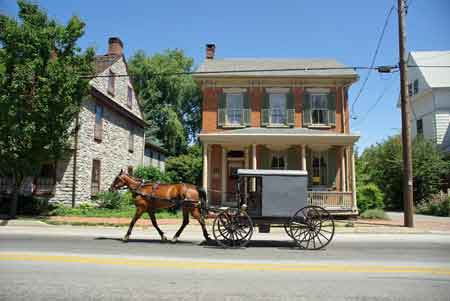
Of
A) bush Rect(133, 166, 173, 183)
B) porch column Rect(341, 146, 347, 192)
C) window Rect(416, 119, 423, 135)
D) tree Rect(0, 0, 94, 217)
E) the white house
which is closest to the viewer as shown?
tree Rect(0, 0, 94, 217)

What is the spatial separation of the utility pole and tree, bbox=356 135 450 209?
9096 mm

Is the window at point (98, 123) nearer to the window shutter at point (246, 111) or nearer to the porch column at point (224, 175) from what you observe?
the porch column at point (224, 175)

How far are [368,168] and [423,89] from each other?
316 inches

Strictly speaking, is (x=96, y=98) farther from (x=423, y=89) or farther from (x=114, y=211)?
(x=423, y=89)

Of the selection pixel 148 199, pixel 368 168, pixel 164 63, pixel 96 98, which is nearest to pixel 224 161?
pixel 96 98

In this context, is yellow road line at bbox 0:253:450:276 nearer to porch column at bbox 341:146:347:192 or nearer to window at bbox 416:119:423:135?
porch column at bbox 341:146:347:192

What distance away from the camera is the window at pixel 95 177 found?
2034 centimetres

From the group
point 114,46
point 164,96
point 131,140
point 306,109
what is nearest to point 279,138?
point 306,109

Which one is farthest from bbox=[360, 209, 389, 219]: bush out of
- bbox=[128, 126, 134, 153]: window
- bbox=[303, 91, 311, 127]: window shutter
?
bbox=[128, 126, 134, 153]: window

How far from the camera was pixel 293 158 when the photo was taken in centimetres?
2064

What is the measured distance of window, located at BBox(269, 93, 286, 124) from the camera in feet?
66.6

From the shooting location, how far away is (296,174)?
9398 millimetres

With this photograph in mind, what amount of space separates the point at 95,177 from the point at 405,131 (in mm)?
16882

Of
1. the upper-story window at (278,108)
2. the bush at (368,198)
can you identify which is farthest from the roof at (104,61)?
the bush at (368,198)
